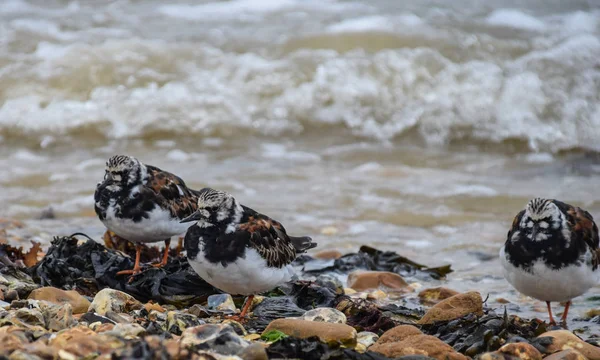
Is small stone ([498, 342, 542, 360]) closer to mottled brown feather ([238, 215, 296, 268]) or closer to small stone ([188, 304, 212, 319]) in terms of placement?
mottled brown feather ([238, 215, 296, 268])

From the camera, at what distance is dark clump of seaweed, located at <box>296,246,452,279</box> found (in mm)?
5320

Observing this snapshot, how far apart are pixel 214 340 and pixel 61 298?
1168 millimetres

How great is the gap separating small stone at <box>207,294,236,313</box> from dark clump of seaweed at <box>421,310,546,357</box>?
39.2 inches

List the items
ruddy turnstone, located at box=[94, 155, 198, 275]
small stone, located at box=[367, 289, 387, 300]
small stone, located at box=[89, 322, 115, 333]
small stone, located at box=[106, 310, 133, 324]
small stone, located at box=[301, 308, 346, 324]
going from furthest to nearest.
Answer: small stone, located at box=[367, 289, 387, 300]
ruddy turnstone, located at box=[94, 155, 198, 275]
small stone, located at box=[301, 308, 346, 324]
small stone, located at box=[106, 310, 133, 324]
small stone, located at box=[89, 322, 115, 333]

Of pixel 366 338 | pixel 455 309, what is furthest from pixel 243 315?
pixel 455 309

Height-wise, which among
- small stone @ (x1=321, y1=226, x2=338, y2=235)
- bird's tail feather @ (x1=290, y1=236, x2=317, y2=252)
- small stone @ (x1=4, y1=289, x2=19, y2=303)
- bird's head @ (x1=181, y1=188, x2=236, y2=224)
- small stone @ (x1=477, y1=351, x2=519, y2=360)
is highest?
bird's head @ (x1=181, y1=188, x2=236, y2=224)

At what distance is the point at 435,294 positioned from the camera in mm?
4801

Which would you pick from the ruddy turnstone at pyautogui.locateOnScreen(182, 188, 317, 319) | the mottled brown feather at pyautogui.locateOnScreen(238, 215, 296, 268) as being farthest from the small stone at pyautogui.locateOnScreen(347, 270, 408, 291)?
the ruddy turnstone at pyautogui.locateOnScreen(182, 188, 317, 319)

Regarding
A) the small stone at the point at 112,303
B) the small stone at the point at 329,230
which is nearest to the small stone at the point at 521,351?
the small stone at the point at 112,303

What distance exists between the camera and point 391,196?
7492 mm

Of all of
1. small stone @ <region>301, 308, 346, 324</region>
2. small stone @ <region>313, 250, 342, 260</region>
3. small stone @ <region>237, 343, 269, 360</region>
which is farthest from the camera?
small stone @ <region>313, 250, 342, 260</region>

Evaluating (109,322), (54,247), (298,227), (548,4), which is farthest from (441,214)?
(548,4)

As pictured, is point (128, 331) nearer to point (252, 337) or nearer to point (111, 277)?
point (252, 337)

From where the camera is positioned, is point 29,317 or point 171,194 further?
point 171,194
